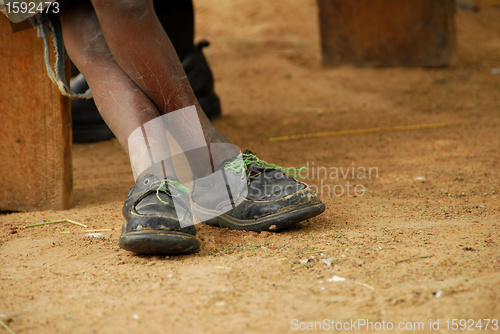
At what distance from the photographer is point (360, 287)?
44.4 inches

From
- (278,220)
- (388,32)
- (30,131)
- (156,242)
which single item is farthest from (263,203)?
(388,32)

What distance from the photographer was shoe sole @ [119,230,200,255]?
126cm

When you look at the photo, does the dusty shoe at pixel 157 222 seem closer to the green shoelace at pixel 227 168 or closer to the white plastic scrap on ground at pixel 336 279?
the green shoelace at pixel 227 168

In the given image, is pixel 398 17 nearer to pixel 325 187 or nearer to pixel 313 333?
pixel 325 187

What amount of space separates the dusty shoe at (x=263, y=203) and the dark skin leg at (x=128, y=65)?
9 centimetres

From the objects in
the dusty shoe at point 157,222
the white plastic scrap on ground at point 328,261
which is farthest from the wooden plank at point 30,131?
the white plastic scrap on ground at point 328,261

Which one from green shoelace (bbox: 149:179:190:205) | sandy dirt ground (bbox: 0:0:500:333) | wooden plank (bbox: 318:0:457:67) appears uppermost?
wooden plank (bbox: 318:0:457:67)


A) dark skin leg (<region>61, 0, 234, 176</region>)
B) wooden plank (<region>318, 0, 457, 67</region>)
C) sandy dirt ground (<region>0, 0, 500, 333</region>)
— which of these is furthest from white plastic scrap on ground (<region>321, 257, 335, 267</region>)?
wooden plank (<region>318, 0, 457, 67</region>)

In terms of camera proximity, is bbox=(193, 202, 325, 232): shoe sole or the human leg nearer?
the human leg

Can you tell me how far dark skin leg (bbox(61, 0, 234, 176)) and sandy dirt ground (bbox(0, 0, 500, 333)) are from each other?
13.3 inches

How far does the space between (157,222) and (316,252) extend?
0.40 metres

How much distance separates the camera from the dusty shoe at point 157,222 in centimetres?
127

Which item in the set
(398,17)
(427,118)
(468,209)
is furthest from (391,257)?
(398,17)

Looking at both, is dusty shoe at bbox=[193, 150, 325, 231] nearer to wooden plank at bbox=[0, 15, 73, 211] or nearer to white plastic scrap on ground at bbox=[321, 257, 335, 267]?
white plastic scrap on ground at bbox=[321, 257, 335, 267]
